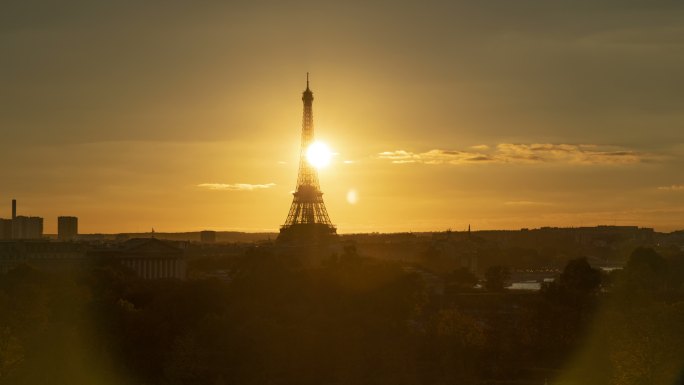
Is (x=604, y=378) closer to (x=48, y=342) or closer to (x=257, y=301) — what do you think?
(x=257, y=301)

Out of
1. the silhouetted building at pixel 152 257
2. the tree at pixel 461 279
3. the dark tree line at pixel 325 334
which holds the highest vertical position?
the silhouetted building at pixel 152 257

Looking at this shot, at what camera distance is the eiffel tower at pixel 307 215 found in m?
112

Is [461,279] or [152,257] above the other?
[152,257]

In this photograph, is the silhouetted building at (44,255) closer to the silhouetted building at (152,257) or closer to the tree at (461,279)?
the silhouetted building at (152,257)

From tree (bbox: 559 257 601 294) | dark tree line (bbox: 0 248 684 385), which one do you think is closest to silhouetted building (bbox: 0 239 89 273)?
dark tree line (bbox: 0 248 684 385)

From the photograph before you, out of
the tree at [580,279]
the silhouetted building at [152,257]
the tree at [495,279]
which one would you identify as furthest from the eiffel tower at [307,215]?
the tree at [580,279]

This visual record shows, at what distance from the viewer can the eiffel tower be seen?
112 metres

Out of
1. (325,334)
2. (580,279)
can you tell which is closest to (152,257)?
(580,279)

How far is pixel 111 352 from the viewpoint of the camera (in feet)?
154

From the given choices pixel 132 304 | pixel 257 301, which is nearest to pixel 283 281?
pixel 257 301

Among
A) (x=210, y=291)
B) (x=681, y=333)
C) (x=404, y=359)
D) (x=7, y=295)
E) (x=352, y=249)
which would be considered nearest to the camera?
(x=681, y=333)

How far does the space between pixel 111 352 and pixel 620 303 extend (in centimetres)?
2488

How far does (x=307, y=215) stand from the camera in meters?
116

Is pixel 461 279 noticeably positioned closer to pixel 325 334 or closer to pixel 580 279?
pixel 580 279
